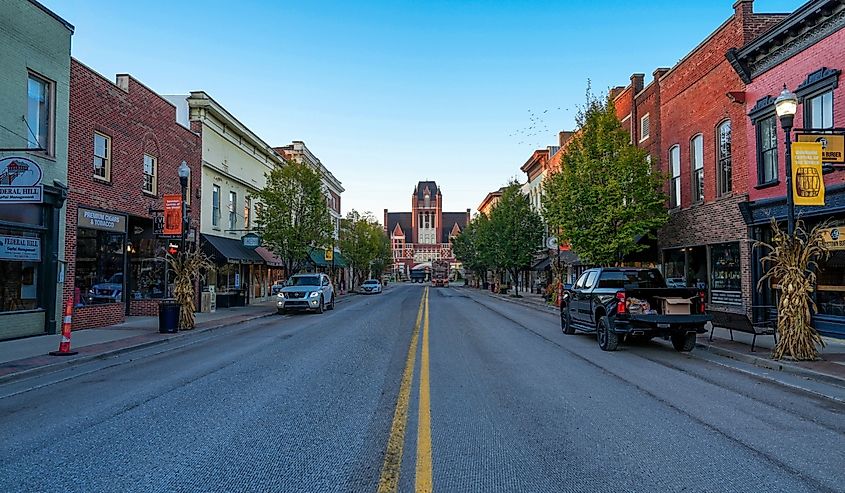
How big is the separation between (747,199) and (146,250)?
824 inches

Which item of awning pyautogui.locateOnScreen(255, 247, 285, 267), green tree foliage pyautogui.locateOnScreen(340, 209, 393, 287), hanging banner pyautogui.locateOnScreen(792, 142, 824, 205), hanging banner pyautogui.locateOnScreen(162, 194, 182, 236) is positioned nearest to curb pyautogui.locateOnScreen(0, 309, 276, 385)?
hanging banner pyautogui.locateOnScreen(162, 194, 182, 236)

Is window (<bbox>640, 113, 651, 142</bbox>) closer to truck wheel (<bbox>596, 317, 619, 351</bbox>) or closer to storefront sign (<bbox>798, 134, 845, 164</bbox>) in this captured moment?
storefront sign (<bbox>798, 134, 845, 164</bbox>)

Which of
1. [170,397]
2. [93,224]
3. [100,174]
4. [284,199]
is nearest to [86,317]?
[93,224]

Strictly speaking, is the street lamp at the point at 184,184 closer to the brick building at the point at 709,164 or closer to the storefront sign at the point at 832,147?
the storefront sign at the point at 832,147

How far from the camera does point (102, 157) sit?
61.4 ft

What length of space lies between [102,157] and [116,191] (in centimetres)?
119

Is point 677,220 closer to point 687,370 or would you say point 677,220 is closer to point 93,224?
point 687,370

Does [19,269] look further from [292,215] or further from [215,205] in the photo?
[292,215]

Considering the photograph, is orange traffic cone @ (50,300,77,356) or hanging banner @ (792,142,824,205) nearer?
orange traffic cone @ (50,300,77,356)

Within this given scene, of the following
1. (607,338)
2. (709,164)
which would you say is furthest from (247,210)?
(607,338)

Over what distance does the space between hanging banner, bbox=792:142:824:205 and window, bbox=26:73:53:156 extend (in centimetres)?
1781

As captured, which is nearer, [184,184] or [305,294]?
[184,184]

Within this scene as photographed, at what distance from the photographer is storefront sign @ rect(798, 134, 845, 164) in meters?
13.2

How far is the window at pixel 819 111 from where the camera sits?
14.8 metres
